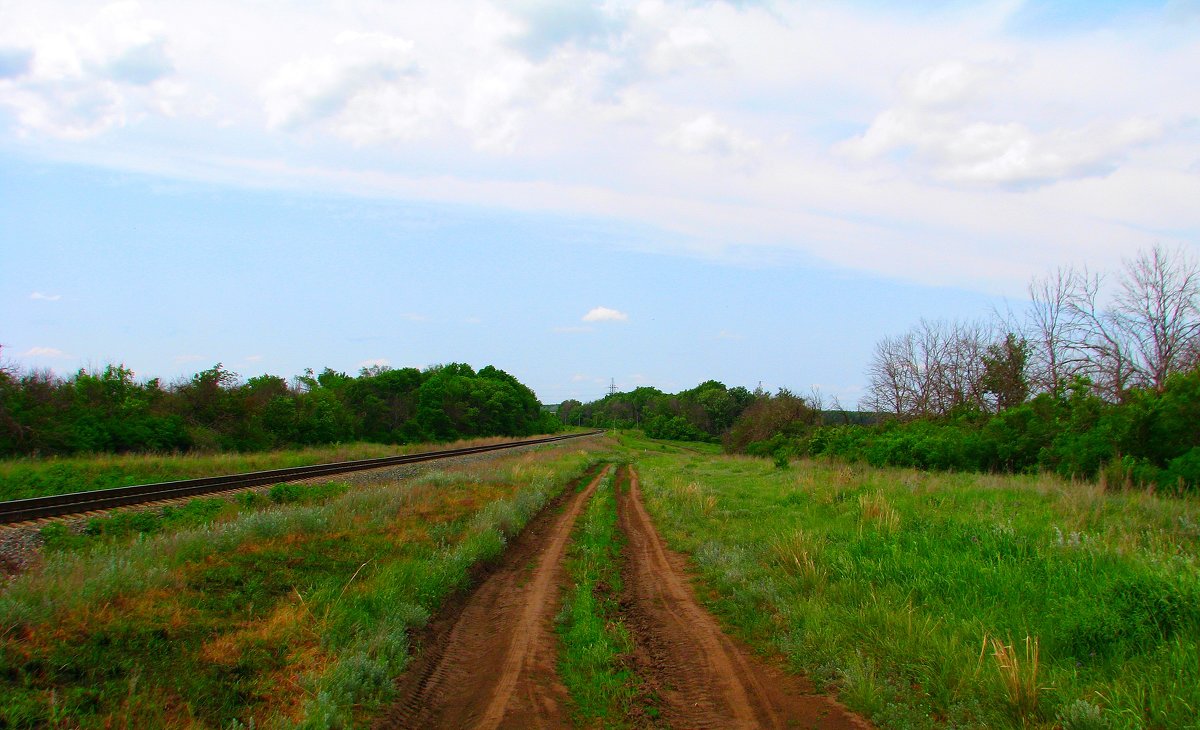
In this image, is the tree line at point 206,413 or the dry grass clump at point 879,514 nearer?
the dry grass clump at point 879,514

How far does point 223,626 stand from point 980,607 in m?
7.92

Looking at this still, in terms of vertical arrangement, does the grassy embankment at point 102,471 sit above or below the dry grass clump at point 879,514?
above

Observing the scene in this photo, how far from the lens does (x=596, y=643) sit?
22.4ft

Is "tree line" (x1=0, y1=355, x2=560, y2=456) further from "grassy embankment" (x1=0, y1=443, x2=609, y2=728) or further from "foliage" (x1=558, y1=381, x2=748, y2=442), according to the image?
"foliage" (x1=558, y1=381, x2=748, y2=442)

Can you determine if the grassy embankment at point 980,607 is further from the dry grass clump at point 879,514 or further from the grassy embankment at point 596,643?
the grassy embankment at point 596,643

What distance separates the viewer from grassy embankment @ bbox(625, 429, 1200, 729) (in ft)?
16.0

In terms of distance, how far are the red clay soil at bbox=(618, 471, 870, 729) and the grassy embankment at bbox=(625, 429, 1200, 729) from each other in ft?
0.95

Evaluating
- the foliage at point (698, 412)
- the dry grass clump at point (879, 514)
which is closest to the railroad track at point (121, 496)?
the dry grass clump at point (879, 514)

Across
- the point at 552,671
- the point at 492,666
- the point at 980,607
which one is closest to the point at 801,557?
the point at 980,607

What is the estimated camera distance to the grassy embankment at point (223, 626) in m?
4.64

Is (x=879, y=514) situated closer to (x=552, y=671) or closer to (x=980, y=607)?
(x=980, y=607)

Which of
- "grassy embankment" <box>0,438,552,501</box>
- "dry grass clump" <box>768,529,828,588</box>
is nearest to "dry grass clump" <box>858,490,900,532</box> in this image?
"dry grass clump" <box>768,529,828,588</box>

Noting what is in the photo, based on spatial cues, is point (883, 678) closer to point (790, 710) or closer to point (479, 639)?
point (790, 710)

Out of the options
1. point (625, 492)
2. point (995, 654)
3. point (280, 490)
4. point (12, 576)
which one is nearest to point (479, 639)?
point (995, 654)
